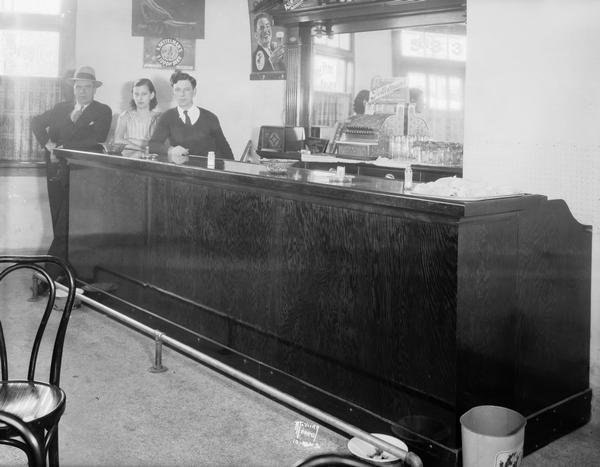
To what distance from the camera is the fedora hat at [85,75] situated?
23.3ft

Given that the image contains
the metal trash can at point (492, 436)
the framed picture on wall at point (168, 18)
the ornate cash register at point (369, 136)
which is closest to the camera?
the metal trash can at point (492, 436)

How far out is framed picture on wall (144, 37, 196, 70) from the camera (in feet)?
25.3

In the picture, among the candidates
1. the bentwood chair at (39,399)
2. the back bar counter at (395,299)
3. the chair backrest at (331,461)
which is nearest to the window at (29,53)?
the back bar counter at (395,299)

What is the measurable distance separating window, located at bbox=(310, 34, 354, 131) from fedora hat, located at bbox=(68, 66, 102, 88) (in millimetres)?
2264

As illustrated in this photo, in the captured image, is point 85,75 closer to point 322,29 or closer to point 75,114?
point 75,114

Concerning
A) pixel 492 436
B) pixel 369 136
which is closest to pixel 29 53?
pixel 369 136

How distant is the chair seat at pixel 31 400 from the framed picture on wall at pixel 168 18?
19.9 ft

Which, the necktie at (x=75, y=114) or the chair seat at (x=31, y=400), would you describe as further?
the necktie at (x=75, y=114)

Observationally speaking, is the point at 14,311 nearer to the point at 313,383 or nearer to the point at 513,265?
the point at 313,383

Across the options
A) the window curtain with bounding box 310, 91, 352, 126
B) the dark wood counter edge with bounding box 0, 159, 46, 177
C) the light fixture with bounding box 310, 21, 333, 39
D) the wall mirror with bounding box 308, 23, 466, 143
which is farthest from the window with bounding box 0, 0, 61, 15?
the wall mirror with bounding box 308, 23, 466, 143

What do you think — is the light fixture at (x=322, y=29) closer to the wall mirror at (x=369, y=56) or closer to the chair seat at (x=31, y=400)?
the wall mirror at (x=369, y=56)

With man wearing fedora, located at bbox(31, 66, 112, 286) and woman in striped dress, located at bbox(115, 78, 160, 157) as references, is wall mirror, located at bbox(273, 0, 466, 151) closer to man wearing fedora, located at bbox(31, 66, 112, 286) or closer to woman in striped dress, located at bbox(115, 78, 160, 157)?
woman in striped dress, located at bbox(115, 78, 160, 157)

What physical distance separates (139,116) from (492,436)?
569cm

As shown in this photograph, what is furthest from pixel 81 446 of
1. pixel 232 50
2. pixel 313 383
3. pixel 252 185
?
pixel 232 50
